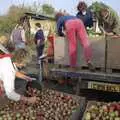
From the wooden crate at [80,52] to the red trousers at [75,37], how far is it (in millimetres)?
103

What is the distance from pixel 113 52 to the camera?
746cm

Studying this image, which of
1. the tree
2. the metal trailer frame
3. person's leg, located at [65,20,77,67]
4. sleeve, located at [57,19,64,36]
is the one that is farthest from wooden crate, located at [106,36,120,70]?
the tree

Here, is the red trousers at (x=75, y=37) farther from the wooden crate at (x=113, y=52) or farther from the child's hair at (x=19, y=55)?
the child's hair at (x=19, y=55)

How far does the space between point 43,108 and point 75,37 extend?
1.80 m

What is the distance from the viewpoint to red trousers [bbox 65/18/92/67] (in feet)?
25.2

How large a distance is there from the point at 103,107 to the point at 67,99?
0.88 metres

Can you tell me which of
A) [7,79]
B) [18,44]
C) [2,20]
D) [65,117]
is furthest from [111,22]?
[2,20]

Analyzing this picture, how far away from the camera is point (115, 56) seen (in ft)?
24.5

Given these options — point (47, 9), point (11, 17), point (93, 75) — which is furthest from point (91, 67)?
point (47, 9)

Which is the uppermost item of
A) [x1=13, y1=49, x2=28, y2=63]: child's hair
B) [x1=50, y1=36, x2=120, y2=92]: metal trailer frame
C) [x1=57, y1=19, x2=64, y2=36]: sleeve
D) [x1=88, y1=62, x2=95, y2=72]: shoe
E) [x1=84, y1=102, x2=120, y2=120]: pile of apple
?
[x1=57, y1=19, x2=64, y2=36]: sleeve

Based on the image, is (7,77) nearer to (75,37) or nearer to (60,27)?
(75,37)

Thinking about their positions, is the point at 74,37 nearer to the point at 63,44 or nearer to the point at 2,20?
the point at 63,44

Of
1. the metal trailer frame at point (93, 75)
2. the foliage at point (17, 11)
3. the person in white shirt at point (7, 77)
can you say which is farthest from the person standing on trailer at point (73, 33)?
the foliage at point (17, 11)

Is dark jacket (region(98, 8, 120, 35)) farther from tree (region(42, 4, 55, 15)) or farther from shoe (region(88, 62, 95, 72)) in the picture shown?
tree (region(42, 4, 55, 15))
